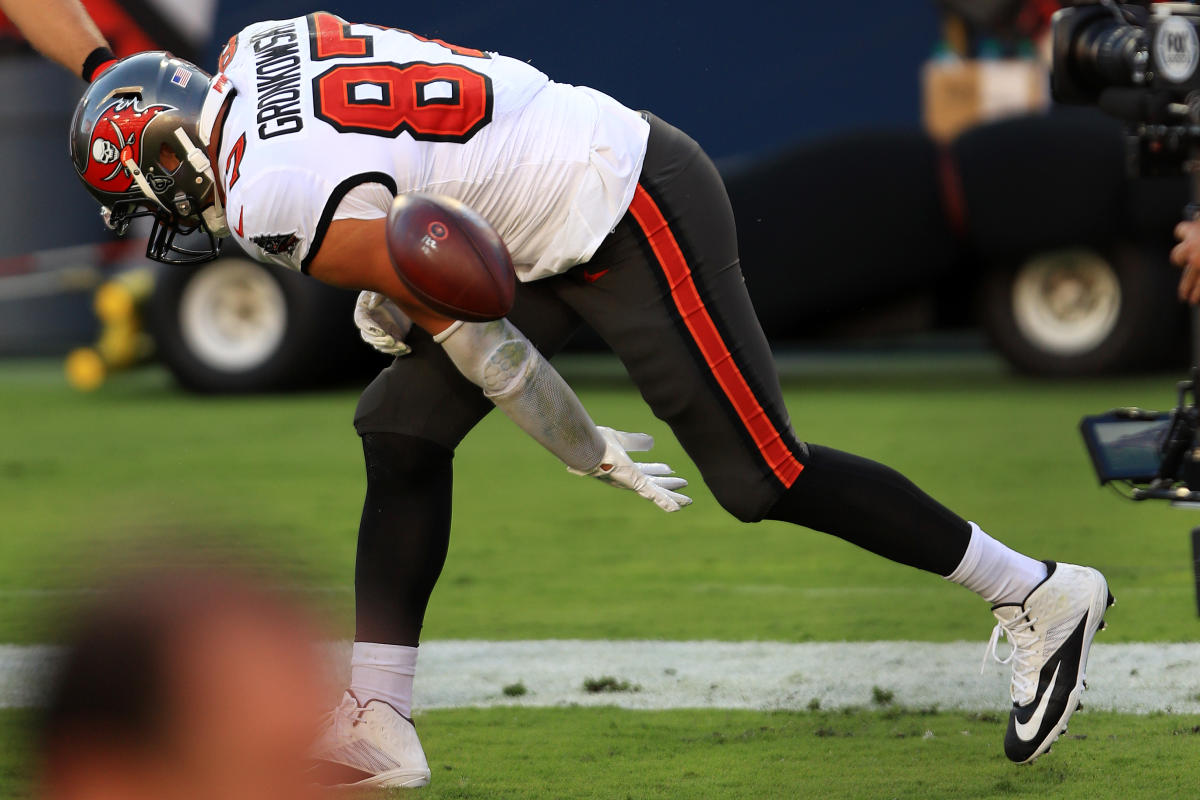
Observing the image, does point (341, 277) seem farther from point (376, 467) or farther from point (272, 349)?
point (272, 349)

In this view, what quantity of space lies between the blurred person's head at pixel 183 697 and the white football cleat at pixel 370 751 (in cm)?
5

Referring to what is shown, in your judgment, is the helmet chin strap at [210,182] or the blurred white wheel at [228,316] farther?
the blurred white wheel at [228,316]

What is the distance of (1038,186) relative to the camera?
28.9 feet

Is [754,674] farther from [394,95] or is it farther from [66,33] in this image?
[66,33]

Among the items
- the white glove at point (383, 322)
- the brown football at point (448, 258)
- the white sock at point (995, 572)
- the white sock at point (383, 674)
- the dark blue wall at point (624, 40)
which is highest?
the dark blue wall at point (624, 40)

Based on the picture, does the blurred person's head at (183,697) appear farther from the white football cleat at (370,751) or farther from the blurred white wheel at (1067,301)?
the blurred white wheel at (1067,301)

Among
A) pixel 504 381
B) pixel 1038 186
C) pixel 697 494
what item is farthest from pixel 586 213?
pixel 1038 186

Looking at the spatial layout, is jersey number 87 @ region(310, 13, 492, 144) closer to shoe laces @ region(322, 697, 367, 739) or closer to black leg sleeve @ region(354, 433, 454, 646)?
black leg sleeve @ region(354, 433, 454, 646)

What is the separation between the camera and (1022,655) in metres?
3.01

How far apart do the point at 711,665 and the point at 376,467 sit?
1055mm

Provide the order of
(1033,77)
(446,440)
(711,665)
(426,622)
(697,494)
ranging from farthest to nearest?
(1033,77), (697,494), (426,622), (711,665), (446,440)

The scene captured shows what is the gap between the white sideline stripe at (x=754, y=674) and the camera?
3.41 metres

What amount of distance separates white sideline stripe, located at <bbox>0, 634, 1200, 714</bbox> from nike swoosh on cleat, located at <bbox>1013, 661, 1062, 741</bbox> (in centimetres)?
42

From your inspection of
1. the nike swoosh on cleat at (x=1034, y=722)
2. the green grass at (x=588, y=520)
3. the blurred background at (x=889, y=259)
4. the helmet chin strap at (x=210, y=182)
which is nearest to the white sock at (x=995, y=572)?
the nike swoosh on cleat at (x=1034, y=722)
